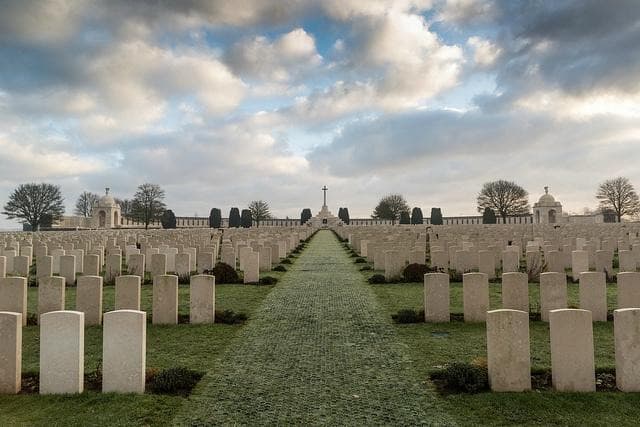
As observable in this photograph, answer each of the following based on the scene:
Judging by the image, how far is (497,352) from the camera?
479 cm

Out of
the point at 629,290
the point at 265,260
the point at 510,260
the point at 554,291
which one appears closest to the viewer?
the point at 629,290

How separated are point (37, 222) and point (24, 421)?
246 ft

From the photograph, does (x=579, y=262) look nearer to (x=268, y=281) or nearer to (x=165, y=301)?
(x=268, y=281)

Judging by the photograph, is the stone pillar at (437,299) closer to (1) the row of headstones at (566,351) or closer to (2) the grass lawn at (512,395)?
(2) the grass lawn at (512,395)

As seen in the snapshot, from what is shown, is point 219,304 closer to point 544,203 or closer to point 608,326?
point 608,326

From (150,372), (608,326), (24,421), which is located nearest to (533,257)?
(608,326)

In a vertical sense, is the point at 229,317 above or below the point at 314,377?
above

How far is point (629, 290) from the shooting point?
732cm

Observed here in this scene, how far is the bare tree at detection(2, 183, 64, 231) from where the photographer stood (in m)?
68.2

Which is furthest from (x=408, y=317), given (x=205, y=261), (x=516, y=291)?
(x=205, y=261)

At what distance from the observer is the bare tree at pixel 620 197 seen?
226 feet

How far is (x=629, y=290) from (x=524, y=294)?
1.51 metres

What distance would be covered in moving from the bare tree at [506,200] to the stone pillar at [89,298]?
74.8 metres

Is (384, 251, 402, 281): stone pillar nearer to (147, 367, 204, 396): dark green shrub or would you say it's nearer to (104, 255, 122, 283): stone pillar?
(104, 255, 122, 283): stone pillar
